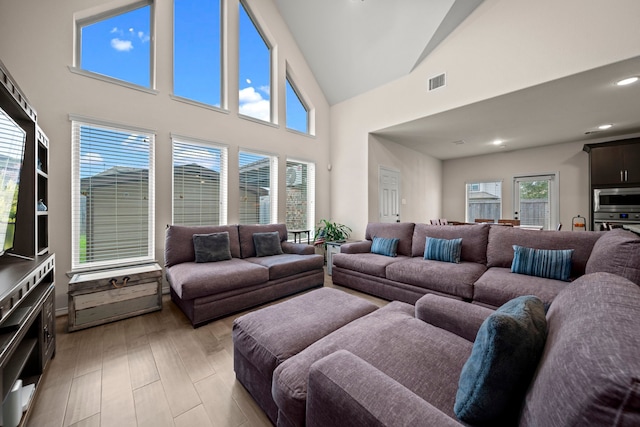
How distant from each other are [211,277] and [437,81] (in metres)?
4.21

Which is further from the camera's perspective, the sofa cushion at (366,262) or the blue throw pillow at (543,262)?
→ the sofa cushion at (366,262)

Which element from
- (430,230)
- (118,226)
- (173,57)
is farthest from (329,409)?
(173,57)

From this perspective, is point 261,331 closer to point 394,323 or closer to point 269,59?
point 394,323

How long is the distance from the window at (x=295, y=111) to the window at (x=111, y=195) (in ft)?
8.42

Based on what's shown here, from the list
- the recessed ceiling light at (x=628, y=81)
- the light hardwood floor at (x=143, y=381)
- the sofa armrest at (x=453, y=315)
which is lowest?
the light hardwood floor at (x=143, y=381)

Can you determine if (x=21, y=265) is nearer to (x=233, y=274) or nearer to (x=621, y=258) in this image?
(x=233, y=274)

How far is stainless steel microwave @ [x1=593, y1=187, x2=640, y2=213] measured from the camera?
4.32 m

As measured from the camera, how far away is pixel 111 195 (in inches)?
121

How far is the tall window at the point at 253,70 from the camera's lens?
433 centimetres

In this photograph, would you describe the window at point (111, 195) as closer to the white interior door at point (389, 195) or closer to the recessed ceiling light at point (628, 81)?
the white interior door at point (389, 195)

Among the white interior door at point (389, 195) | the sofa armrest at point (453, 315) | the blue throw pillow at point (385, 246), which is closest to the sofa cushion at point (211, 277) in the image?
the blue throw pillow at point (385, 246)

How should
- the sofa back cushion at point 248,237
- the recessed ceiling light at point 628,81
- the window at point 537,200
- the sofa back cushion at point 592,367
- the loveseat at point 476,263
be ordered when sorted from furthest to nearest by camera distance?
the window at point 537,200 < the sofa back cushion at point 248,237 < the recessed ceiling light at point 628,81 < the loveseat at point 476,263 < the sofa back cushion at point 592,367

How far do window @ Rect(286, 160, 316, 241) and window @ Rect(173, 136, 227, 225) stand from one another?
4.34ft

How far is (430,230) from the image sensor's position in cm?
346
